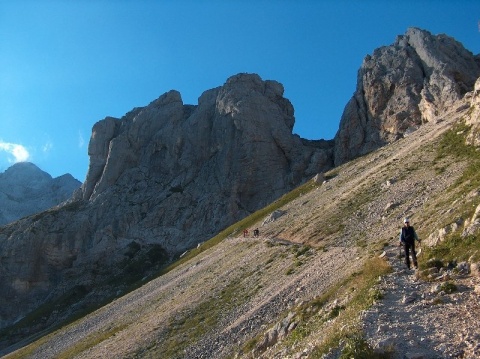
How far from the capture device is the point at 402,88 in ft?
360

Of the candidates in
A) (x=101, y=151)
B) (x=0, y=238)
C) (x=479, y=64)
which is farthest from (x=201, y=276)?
(x=101, y=151)

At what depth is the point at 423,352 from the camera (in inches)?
567

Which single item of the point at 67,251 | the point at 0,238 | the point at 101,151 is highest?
the point at 101,151

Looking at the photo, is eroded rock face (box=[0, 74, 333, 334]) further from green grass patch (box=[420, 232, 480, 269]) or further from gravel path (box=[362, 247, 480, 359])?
gravel path (box=[362, 247, 480, 359])

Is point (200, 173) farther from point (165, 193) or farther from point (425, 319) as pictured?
point (425, 319)

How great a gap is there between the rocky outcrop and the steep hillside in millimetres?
37743

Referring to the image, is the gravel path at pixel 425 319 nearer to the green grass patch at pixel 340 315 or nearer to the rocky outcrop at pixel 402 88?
the green grass patch at pixel 340 315

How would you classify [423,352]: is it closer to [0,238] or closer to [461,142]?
[461,142]

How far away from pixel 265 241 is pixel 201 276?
779 centimetres

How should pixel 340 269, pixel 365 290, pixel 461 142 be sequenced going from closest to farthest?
pixel 365 290 < pixel 340 269 < pixel 461 142

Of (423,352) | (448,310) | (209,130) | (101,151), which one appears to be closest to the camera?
(423,352)

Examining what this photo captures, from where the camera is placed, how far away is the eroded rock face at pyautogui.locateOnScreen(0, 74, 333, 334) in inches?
4582

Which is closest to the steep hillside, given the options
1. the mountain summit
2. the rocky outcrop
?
the rocky outcrop

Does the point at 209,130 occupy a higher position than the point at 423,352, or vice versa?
the point at 209,130
